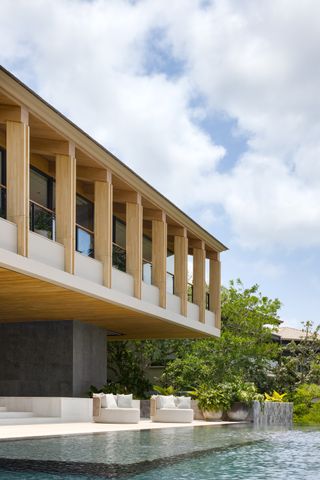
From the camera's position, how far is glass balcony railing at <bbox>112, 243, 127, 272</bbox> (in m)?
24.9

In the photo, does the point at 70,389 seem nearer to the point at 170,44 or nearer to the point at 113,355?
the point at 113,355

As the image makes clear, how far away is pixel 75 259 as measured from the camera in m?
21.2

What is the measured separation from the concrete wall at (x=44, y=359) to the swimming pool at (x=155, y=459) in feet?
35.0

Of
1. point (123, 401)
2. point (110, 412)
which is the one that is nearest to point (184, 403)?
point (123, 401)

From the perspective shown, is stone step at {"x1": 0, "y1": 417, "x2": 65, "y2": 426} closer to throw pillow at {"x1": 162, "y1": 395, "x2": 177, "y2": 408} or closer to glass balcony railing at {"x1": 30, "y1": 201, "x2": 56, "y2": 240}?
glass balcony railing at {"x1": 30, "y1": 201, "x2": 56, "y2": 240}

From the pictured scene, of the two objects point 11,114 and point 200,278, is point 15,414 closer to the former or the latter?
point 11,114

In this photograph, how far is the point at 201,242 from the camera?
31.4 metres

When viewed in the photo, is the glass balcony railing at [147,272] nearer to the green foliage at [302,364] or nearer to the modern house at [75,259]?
the modern house at [75,259]

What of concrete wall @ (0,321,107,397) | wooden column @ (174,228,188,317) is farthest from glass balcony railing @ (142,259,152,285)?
concrete wall @ (0,321,107,397)

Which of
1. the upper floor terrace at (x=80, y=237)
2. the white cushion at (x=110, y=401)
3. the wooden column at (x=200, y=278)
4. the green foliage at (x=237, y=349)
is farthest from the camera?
the green foliage at (x=237, y=349)

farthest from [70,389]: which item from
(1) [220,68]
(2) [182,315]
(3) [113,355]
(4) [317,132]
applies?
(4) [317,132]

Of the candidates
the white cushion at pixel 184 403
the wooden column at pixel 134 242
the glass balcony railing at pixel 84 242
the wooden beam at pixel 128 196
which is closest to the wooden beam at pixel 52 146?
the glass balcony railing at pixel 84 242

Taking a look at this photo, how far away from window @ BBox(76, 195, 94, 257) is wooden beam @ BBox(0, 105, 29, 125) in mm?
5524

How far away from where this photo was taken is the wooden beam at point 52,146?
20.4m
